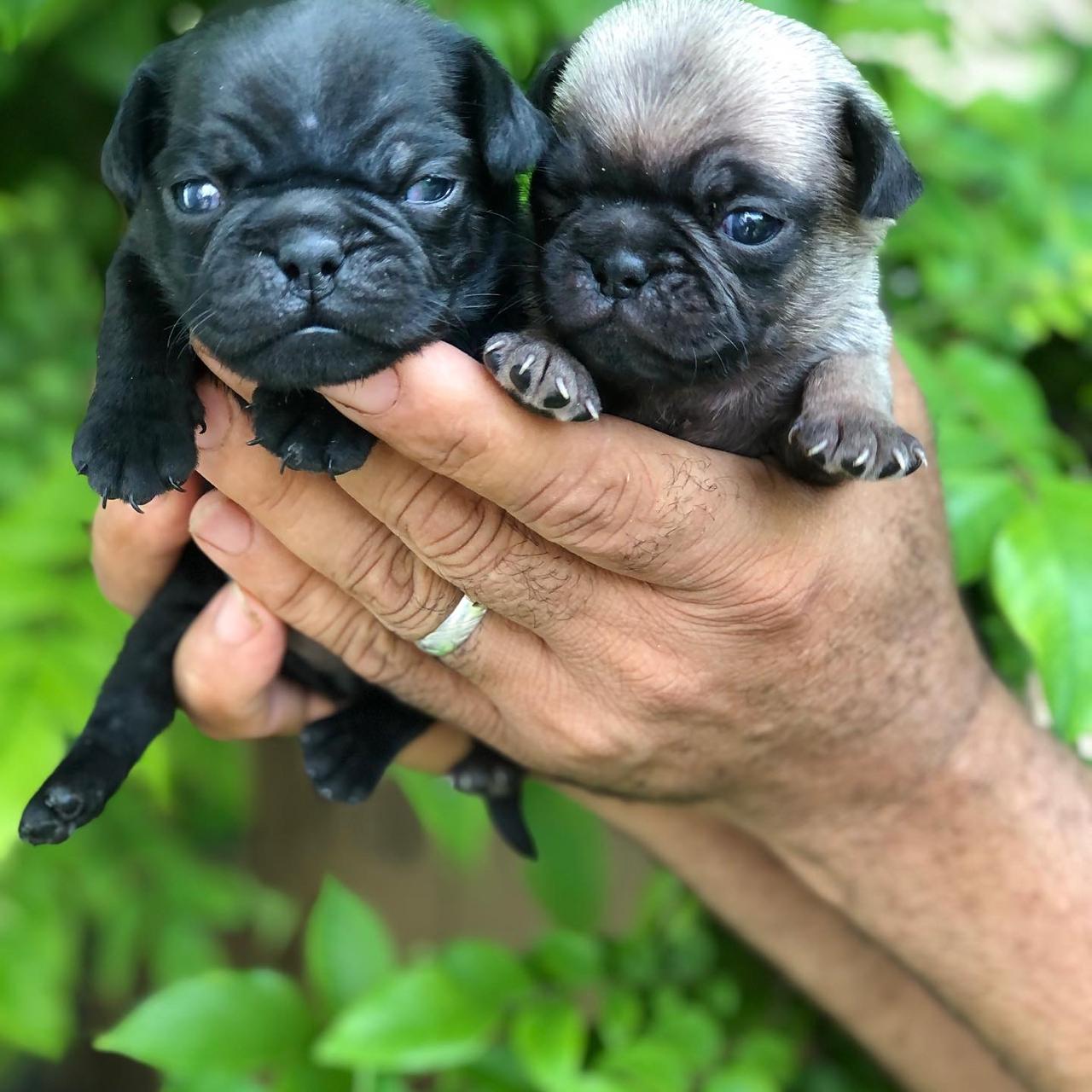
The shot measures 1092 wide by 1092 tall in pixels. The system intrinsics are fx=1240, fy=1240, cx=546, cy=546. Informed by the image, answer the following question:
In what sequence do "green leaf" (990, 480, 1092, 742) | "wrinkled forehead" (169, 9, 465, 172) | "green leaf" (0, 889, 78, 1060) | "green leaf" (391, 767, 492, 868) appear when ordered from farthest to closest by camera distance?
"green leaf" (0, 889, 78, 1060) → "green leaf" (391, 767, 492, 868) → "green leaf" (990, 480, 1092, 742) → "wrinkled forehead" (169, 9, 465, 172)

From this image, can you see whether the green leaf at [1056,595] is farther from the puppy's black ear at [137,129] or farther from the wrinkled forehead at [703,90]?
the puppy's black ear at [137,129]

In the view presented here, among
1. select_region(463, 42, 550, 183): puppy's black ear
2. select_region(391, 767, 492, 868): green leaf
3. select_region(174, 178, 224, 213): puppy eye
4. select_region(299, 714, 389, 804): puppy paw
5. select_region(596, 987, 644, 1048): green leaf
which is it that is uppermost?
select_region(463, 42, 550, 183): puppy's black ear

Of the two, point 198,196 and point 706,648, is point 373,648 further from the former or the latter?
point 198,196

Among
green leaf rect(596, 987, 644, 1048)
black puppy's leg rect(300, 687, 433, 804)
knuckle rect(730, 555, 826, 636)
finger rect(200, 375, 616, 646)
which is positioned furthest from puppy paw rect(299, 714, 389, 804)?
knuckle rect(730, 555, 826, 636)

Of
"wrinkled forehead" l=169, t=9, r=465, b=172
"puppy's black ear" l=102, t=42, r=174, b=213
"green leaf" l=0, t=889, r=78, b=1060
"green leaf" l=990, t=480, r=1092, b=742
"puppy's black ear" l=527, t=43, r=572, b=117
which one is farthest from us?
"green leaf" l=0, t=889, r=78, b=1060

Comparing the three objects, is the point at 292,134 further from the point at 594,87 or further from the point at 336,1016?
the point at 336,1016

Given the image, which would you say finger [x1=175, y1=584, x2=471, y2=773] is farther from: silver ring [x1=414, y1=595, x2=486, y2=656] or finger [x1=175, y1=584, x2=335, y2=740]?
silver ring [x1=414, y1=595, x2=486, y2=656]

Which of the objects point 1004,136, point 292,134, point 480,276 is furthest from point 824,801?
point 1004,136

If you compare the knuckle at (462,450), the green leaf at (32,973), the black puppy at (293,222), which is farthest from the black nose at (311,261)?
the green leaf at (32,973)
